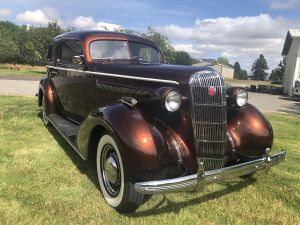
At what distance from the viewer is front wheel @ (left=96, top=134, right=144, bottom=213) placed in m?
3.56

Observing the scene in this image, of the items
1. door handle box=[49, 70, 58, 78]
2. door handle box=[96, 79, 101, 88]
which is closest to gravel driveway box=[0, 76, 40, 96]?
door handle box=[49, 70, 58, 78]

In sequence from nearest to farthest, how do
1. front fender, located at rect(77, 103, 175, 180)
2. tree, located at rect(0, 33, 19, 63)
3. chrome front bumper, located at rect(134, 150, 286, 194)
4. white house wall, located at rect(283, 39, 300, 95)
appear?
chrome front bumper, located at rect(134, 150, 286, 194), front fender, located at rect(77, 103, 175, 180), white house wall, located at rect(283, 39, 300, 95), tree, located at rect(0, 33, 19, 63)

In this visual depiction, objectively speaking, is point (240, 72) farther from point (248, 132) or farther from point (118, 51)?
point (248, 132)

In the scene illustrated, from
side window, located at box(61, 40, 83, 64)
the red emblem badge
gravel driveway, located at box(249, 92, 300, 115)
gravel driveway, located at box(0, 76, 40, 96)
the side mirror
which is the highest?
side window, located at box(61, 40, 83, 64)

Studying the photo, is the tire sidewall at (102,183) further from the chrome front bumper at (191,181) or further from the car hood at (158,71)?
the car hood at (158,71)

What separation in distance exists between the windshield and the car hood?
16.7 inches

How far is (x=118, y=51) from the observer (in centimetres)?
541

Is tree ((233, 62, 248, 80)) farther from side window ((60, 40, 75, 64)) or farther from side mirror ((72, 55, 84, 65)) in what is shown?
side mirror ((72, 55, 84, 65))

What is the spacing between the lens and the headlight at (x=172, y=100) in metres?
3.58

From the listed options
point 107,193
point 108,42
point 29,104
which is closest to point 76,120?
point 108,42

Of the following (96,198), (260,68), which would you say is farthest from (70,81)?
(260,68)

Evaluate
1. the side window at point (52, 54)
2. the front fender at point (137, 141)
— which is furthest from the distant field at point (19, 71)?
the front fender at point (137, 141)

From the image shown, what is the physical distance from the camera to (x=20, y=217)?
3529mm

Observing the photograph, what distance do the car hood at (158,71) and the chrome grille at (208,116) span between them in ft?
0.49
